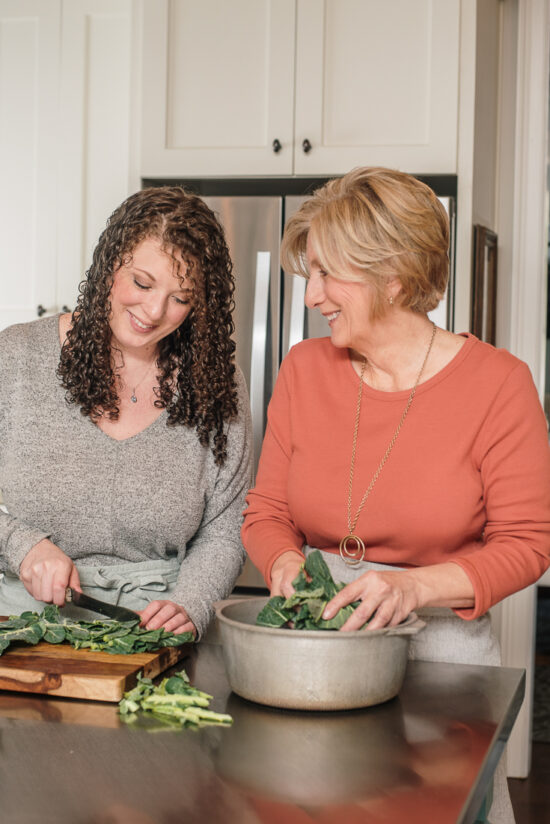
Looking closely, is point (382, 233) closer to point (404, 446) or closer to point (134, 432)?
point (404, 446)

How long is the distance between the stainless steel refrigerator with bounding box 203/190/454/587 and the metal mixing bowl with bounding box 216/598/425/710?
1748 mm

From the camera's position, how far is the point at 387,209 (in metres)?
1.50

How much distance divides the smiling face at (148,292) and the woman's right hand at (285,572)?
472mm

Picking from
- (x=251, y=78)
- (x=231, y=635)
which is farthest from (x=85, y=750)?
(x=251, y=78)

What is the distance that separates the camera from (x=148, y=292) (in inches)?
64.9

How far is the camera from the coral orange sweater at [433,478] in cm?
144

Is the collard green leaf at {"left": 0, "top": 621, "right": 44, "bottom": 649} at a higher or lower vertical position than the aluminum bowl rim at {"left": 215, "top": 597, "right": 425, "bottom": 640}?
lower

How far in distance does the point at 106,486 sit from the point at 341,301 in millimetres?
512

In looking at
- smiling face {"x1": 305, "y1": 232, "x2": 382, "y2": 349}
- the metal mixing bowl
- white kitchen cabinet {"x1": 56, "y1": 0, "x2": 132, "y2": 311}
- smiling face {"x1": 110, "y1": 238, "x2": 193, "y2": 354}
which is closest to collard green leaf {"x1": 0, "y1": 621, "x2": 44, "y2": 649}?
the metal mixing bowl

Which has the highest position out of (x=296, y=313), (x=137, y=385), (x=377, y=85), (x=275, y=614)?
(x=377, y=85)

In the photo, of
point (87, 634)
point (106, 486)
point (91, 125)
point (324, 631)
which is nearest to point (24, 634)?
point (87, 634)

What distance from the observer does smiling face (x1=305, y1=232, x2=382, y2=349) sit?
61.0 inches

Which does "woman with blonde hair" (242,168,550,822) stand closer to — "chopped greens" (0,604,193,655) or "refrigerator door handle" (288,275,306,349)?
"chopped greens" (0,604,193,655)

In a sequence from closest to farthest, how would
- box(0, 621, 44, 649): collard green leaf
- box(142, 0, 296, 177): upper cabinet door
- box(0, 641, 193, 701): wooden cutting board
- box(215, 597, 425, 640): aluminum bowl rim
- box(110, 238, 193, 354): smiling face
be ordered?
1. box(215, 597, 425, 640): aluminum bowl rim
2. box(0, 641, 193, 701): wooden cutting board
3. box(0, 621, 44, 649): collard green leaf
4. box(110, 238, 193, 354): smiling face
5. box(142, 0, 296, 177): upper cabinet door
